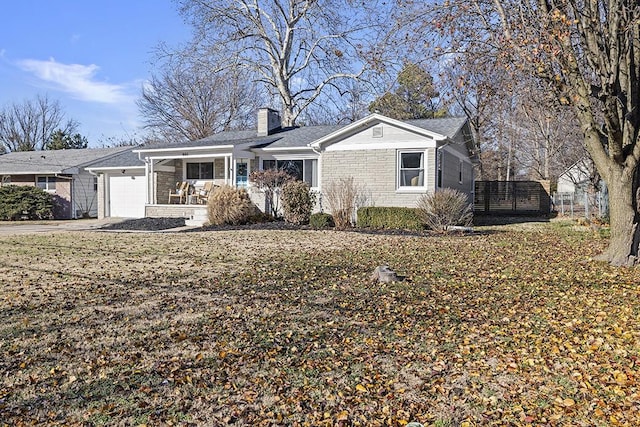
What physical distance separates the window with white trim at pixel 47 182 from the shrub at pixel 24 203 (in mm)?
1451

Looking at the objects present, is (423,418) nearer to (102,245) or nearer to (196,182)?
(102,245)

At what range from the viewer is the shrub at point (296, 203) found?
16125 millimetres

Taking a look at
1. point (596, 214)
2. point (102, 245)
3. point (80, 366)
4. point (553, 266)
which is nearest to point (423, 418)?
point (80, 366)

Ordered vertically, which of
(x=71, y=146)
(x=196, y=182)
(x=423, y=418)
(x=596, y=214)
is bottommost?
(x=423, y=418)

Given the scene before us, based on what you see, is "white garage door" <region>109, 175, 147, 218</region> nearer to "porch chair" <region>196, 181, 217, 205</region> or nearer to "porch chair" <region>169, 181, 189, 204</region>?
"porch chair" <region>169, 181, 189, 204</region>

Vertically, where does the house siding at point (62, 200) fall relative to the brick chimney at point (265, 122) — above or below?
below

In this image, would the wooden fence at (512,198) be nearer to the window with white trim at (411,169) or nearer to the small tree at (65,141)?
the window with white trim at (411,169)

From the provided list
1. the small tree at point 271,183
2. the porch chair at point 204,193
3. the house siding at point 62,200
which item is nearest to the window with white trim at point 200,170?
the porch chair at point 204,193

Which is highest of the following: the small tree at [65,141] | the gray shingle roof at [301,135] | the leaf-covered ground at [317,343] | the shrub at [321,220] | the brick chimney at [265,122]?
the small tree at [65,141]

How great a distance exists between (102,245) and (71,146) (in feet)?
117

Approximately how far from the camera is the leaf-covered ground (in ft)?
10.5

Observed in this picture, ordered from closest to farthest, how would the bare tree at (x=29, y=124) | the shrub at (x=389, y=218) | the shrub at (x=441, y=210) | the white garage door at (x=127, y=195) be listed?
the shrub at (x=441, y=210) → the shrub at (x=389, y=218) → the white garage door at (x=127, y=195) → the bare tree at (x=29, y=124)

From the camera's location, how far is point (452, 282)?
23.1 feet

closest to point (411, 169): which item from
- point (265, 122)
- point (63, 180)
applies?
point (265, 122)
